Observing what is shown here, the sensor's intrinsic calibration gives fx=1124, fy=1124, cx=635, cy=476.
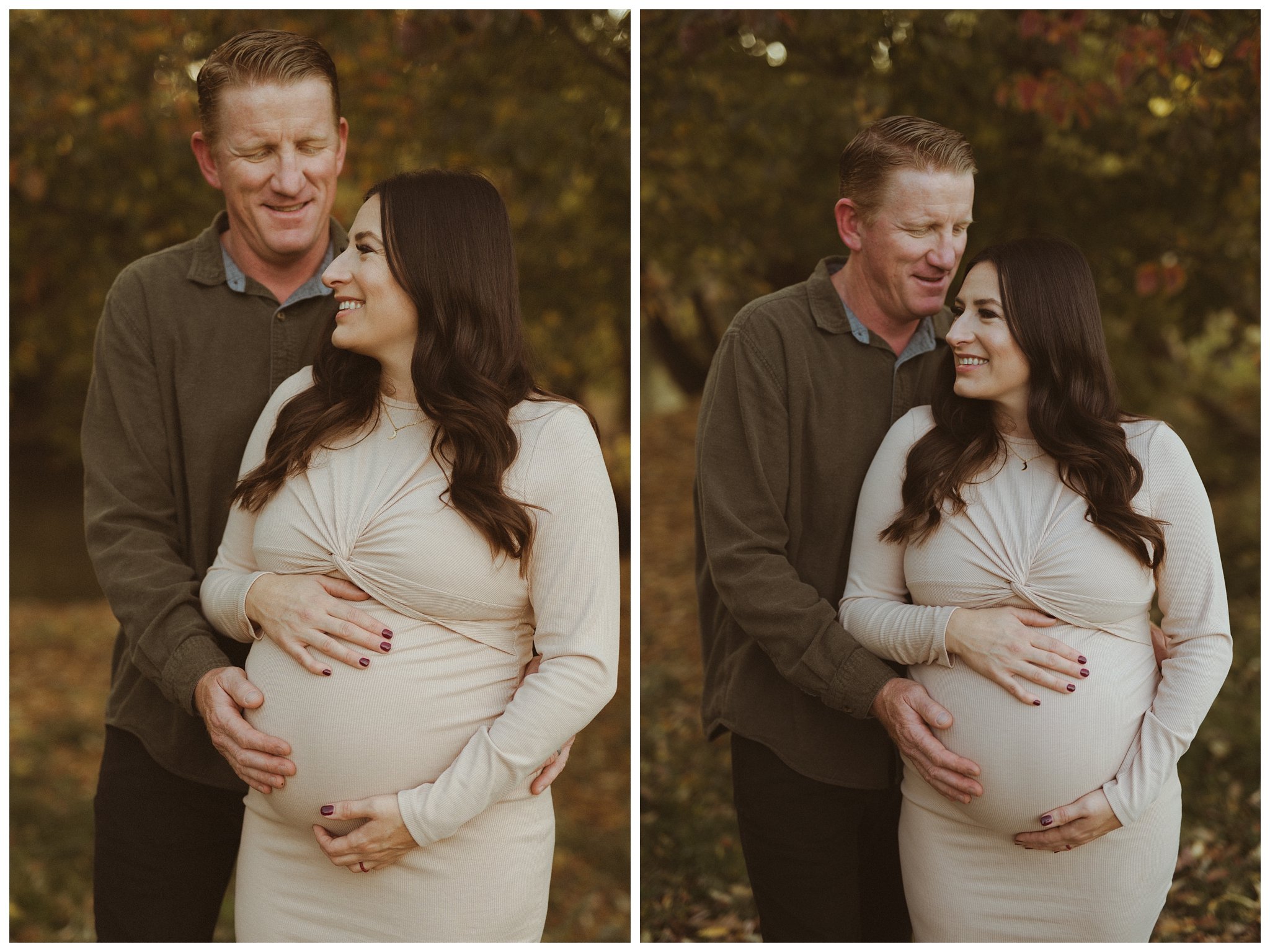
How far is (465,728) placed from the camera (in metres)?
2.04

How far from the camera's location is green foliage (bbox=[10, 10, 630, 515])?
3904mm

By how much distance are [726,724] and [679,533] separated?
5.23 metres

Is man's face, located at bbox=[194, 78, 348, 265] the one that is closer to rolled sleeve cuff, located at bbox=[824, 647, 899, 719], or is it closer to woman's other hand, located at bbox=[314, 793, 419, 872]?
woman's other hand, located at bbox=[314, 793, 419, 872]

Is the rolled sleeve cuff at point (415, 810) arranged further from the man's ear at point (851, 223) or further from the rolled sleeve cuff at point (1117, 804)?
the man's ear at point (851, 223)

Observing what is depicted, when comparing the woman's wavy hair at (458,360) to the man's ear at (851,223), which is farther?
the man's ear at (851,223)

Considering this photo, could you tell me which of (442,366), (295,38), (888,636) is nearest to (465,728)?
(442,366)

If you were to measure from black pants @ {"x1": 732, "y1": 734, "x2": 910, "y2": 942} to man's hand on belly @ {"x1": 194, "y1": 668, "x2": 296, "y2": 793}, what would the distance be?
1040 millimetres

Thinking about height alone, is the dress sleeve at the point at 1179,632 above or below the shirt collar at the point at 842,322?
below

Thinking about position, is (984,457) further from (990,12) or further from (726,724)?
(990,12)

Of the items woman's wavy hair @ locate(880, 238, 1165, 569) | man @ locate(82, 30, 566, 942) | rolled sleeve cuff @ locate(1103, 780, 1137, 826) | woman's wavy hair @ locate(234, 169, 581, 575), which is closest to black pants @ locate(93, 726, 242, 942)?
man @ locate(82, 30, 566, 942)

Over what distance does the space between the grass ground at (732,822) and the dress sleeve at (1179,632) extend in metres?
1.90

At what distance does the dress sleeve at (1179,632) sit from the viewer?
2084 millimetres

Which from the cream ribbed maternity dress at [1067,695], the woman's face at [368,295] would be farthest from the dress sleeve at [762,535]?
the woman's face at [368,295]

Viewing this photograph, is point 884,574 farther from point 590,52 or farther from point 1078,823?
point 590,52
